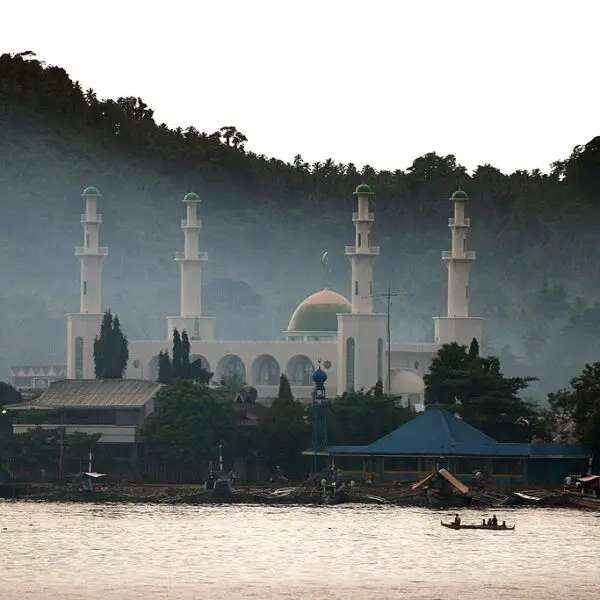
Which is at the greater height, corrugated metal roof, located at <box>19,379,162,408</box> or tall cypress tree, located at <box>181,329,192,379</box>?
tall cypress tree, located at <box>181,329,192,379</box>

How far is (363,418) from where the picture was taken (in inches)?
5295

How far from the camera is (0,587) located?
83.9 m

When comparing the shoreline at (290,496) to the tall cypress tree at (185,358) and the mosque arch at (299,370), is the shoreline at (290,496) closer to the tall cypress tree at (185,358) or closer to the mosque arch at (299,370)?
the tall cypress tree at (185,358)

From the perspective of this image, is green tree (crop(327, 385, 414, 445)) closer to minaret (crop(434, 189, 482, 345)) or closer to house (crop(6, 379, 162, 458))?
house (crop(6, 379, 162, 458))

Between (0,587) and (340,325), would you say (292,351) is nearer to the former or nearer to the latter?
(340,325)

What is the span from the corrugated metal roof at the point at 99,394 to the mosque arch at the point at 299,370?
71.5ft

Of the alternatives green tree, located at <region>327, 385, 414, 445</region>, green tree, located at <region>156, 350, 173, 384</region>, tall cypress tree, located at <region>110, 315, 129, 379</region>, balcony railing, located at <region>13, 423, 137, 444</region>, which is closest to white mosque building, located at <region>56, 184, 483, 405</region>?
tall cypress tree, located at <region>110, 315, 129, 379</region>

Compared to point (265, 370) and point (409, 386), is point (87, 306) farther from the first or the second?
point (409, 386)

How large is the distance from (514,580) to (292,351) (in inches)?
2894

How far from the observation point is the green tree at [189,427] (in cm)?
12888

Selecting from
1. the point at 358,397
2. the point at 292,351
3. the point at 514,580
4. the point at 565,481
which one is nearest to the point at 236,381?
the point at 292,351

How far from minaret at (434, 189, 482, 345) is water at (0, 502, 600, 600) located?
3654 centimetres

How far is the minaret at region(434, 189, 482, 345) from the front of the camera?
154m

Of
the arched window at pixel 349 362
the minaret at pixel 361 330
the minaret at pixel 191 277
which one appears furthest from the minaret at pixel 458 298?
the minaret at pixel 191 277
